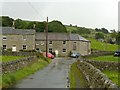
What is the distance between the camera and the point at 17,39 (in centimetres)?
8144

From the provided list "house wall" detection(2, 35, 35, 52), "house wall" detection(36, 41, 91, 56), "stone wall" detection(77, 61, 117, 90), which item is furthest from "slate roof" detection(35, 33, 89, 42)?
"stone wall" detection(77, 61, 117, 90)

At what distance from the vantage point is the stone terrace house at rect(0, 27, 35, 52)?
80812mm

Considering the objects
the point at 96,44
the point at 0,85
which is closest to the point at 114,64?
the point at 0,85

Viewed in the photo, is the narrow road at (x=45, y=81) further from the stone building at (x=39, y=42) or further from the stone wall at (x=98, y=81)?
the stone building at (x=39, y=42)

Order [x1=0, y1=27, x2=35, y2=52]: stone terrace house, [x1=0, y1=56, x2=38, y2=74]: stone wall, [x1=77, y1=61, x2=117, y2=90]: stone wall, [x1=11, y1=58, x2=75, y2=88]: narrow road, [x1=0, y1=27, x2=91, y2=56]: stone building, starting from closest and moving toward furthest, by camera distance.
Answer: [x1=77, y1=61, x2=117, y2=90]: stone wall, [x1=11, y1=58, x2=75, y2=88]: narrow road, [x1=0, y1=56, x2=38, y2=74]: stone wall, [x1=0, y1=27, x2=35, y2=52]: stone terrace house, [x1=0, y1=27, x2=91, y2=56]: stone building

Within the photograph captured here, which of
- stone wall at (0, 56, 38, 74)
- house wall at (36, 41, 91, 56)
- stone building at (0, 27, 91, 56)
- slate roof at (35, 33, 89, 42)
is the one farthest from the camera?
slate roof at (35, 33, 89, 42)

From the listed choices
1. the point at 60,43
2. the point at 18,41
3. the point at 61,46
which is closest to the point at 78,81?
the point at 18,41

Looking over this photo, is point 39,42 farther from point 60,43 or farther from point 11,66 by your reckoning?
point 11,66

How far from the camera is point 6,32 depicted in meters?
81.5

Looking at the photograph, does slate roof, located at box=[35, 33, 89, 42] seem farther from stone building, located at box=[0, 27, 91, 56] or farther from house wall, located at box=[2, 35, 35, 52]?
house wall, located at box=[2, 35, 35, 52]

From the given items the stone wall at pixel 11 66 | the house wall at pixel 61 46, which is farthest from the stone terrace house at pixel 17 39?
the stone wall at pixel 11 66

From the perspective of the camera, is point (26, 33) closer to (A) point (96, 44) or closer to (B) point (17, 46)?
(B) point (17, 46)

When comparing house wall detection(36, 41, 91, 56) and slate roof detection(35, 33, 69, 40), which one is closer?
house wall detection(36, 41, 91, 56)

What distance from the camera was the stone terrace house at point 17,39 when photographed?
265 ft
